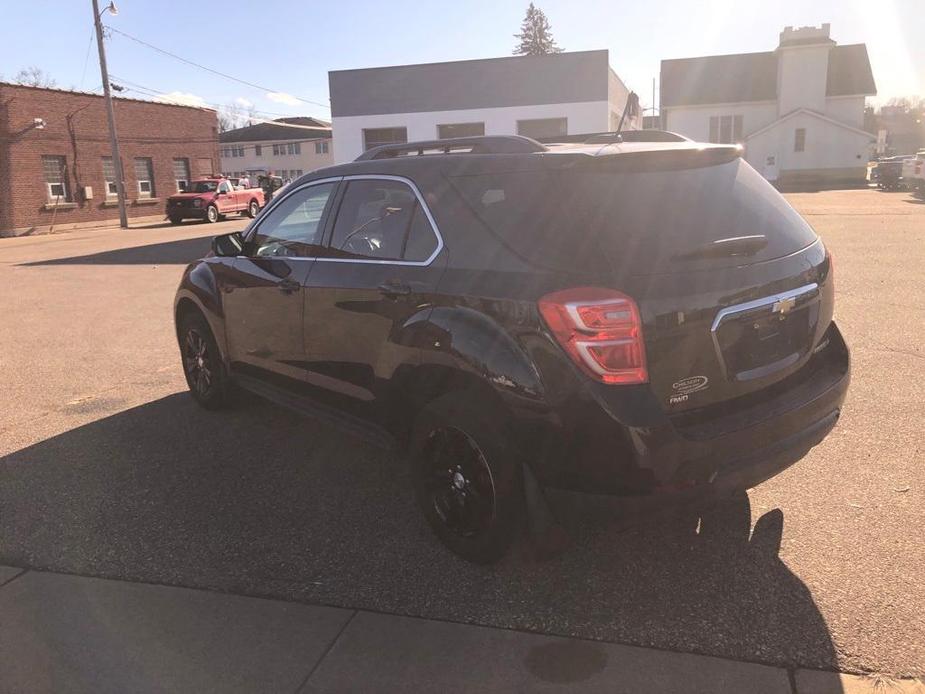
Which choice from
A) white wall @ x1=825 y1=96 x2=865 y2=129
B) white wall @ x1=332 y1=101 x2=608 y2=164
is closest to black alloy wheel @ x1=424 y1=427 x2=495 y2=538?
white wall @ x1=332 y1=101 x2=608 y2=164

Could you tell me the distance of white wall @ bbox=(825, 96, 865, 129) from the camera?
45062 millimetres

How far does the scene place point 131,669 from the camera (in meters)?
2.65

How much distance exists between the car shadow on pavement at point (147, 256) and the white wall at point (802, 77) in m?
37.9

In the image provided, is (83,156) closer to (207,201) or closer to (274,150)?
(207,201)

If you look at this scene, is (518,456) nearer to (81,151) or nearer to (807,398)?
(807,398)

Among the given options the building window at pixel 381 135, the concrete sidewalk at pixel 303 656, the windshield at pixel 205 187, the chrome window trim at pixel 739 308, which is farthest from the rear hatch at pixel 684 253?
the windshield at pixel 205 187

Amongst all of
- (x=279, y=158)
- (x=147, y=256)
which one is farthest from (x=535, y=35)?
(x=147, y=256)

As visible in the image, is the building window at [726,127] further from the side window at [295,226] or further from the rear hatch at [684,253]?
the rear hatch at [684,253]

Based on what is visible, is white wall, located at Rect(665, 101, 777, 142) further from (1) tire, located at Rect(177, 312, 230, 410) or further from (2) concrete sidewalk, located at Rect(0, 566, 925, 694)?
(2) concrete sidewalk, located at Rect(0, 566, 925, 694)

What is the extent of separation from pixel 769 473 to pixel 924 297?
7.16 m

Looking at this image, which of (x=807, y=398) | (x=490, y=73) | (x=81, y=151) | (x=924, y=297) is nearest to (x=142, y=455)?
(x=807, y=398)

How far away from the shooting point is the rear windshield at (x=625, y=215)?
2725 millimetres

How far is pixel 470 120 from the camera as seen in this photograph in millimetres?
30609

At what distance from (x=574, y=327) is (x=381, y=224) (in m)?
1.43
